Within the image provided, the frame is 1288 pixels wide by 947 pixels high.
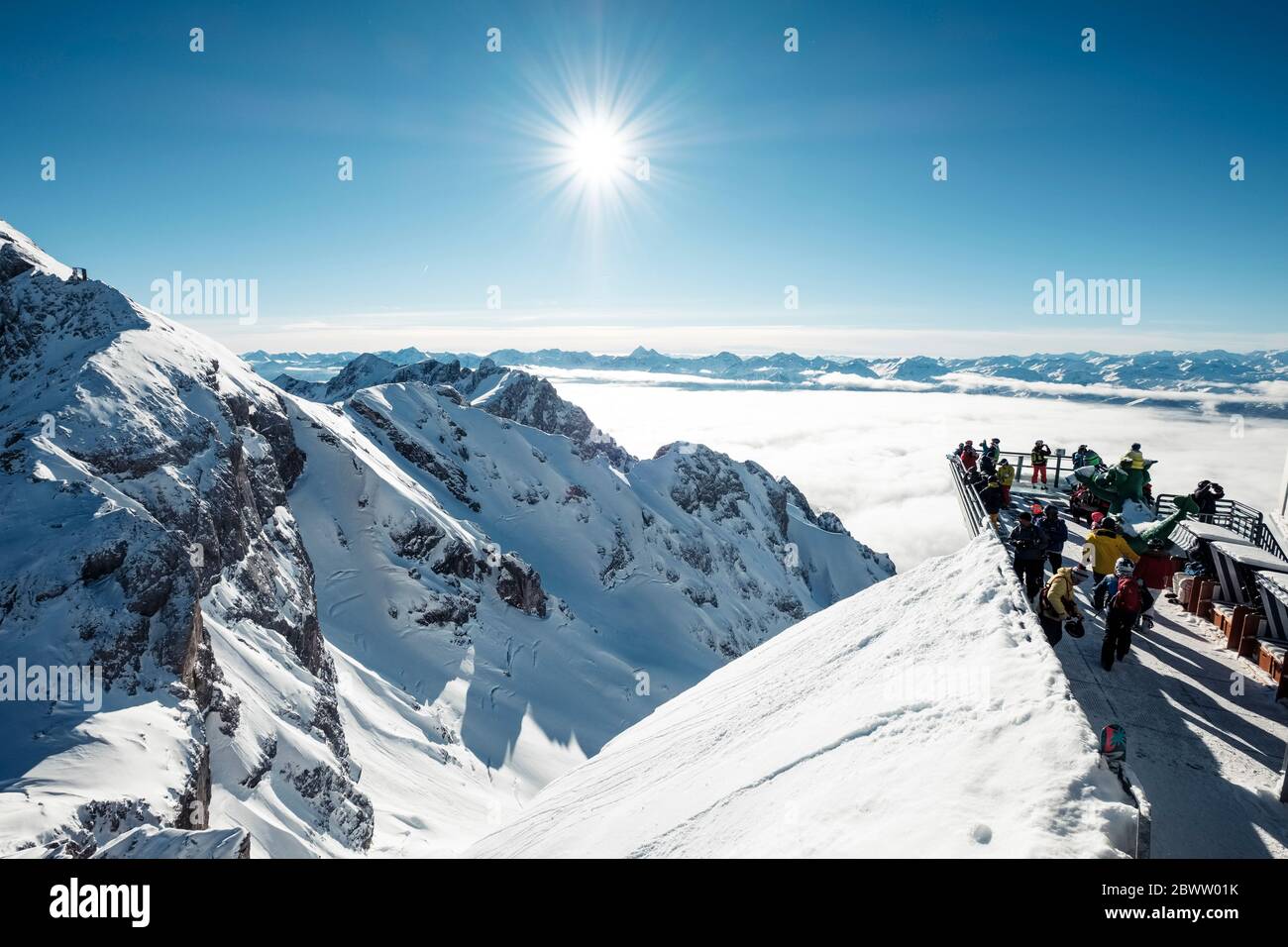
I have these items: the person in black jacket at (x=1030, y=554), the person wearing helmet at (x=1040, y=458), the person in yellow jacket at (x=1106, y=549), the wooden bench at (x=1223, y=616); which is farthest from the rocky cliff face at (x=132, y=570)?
the person wearing helmet at (x=1040, y=458)

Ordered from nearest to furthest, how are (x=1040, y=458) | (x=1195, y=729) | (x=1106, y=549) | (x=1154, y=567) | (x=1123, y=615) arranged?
(x=1195, y=729), (x=1123, y=615), (x=1106, y=549), (x=1154, y=567), (x=1040, y=458)

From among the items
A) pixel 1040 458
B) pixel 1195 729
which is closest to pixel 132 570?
pixel 1195 729

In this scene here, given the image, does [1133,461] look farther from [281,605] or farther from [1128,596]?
[281,605]

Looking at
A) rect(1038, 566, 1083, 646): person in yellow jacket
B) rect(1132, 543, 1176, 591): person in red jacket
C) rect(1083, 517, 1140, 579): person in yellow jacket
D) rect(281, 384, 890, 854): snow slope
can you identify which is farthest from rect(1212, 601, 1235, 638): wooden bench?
rect(281, 384, 890, 854): snow slope

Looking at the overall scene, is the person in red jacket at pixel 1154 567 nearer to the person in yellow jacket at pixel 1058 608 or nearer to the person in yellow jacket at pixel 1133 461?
the person in yellow jacket at pixel 1058 608
